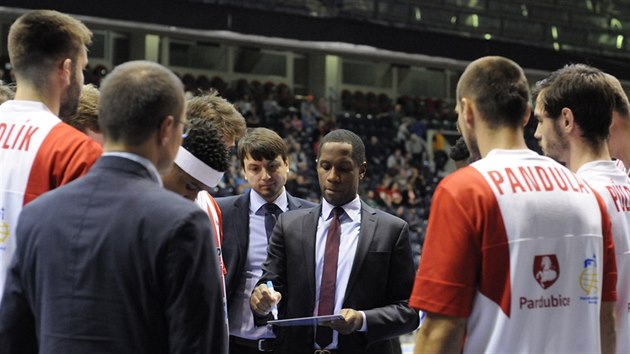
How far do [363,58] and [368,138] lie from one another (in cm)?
445

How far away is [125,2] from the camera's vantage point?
64.1 ft

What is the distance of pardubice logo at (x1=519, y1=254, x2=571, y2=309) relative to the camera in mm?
2961

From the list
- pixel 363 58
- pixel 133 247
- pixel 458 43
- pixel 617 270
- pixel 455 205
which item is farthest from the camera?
pixel 363 58

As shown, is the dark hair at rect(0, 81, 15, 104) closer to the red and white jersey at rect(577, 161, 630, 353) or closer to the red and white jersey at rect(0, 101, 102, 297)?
the red and white jersey at rect(0, 101, 102, 297)

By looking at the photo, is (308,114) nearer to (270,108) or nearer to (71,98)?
(270,108)

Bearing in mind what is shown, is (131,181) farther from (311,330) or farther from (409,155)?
(409,155)

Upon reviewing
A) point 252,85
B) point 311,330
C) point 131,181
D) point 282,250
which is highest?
point 252,85

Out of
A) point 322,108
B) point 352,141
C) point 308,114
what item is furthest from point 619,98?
point 322,108

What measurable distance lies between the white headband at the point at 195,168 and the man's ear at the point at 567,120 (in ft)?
4.19

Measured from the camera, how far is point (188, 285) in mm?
2494

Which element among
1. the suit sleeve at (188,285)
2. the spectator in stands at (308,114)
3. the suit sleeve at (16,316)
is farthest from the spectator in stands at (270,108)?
the suit sleeve at (188,285)

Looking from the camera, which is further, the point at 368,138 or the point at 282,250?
the point at 368,138

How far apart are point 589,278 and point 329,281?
1.81 meters

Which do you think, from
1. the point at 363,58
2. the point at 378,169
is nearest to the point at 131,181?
the point at 378,169
